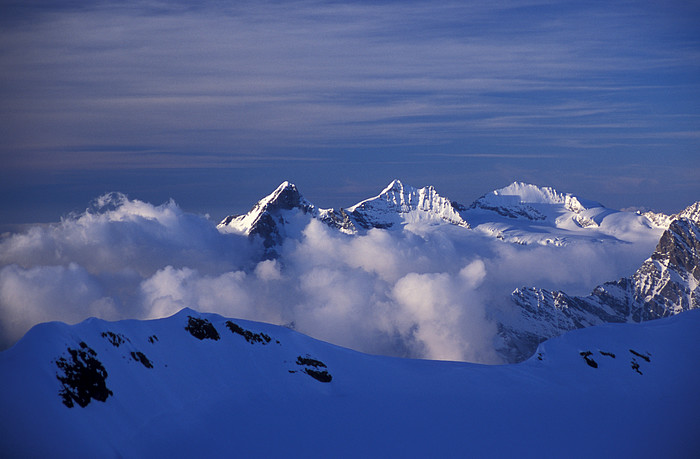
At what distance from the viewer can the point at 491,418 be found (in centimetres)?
7088

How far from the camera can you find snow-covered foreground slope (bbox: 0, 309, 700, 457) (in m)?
53.1

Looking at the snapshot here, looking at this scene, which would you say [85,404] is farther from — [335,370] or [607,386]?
[607,386]

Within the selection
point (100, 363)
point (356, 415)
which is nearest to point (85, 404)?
point (100, 363)

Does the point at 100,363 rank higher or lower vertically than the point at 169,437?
higher

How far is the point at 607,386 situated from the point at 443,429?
29875mm

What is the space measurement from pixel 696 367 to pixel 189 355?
2815 inches

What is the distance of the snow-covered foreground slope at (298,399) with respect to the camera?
53.1m

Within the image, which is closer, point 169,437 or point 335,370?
point 169,437

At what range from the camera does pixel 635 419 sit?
247ft

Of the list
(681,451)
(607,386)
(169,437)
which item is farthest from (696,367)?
(169,437)

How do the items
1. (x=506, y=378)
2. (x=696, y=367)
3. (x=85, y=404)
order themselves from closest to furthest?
(x=85, y=404), (x=506, y=378), (x=696, y=367)

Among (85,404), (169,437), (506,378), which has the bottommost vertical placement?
(506,378)

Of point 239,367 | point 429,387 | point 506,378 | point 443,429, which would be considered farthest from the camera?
point 506,378

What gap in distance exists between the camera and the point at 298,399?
227 ft
